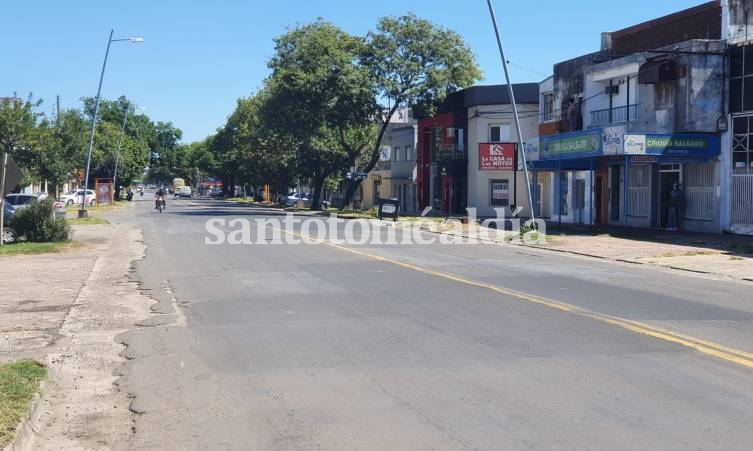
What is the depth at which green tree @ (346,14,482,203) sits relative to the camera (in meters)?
48.9

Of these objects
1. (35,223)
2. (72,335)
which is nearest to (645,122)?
(35,223)

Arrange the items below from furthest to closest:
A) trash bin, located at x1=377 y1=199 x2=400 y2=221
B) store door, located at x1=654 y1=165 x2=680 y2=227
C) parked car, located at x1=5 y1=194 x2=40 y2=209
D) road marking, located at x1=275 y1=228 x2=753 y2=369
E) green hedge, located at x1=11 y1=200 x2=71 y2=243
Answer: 1. trash bin, located at x1=377 y1=199 x2=400 y2=221
2. store door, located at x1=654 y1=165 x2=680 y2=227
3. parked car, located at x1=5 y1=194 x2=40 y2=209
4. green hedge, located at x1=11 y1=200 x2=71 y2=243
5. road marking, located at x1=275 y1=228 x2=753 y2=369

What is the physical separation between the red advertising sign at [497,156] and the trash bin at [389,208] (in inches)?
237

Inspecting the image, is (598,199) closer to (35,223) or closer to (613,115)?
(613,115)

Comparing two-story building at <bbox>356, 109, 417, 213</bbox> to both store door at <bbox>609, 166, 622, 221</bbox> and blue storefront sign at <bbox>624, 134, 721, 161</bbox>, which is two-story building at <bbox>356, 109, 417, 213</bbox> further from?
blue storefront sign at <bbox>624, 134, 721, 161</bbox>

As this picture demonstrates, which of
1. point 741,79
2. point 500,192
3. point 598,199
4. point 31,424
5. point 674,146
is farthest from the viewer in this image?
point 500,192

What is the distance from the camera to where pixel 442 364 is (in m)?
8.02

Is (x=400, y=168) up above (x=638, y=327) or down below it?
above

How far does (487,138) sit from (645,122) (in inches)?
734

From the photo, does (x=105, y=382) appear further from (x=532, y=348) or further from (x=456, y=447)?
(x=532, y=348)

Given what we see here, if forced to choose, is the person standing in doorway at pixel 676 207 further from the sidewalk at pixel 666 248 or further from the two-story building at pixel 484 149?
the two-story building at pixel 484 149

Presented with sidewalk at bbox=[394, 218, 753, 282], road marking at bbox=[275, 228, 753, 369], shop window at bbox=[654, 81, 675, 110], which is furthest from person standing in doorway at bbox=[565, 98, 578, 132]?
road marking at bbox=[275, 228, 753, 369]

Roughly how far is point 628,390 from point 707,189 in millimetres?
23899

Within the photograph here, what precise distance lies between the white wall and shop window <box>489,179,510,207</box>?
8.7 inches
